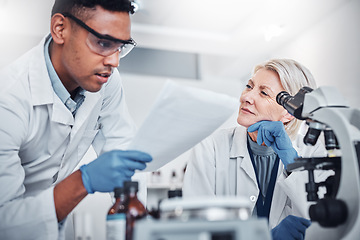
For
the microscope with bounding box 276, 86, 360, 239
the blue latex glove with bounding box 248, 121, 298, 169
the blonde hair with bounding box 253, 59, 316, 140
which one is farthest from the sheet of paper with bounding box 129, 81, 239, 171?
the blonde hair with bounding box 253, 59, 316, 140

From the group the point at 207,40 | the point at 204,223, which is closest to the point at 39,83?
the point at 204,223

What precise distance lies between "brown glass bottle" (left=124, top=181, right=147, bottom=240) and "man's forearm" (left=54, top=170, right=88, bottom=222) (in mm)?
237

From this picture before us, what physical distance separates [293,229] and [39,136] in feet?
3.33

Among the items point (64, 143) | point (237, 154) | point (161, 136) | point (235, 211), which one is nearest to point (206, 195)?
point (237, 154)

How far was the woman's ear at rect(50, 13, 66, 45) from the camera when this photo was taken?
4.43 ft

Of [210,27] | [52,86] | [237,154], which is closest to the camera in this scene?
[52,86]

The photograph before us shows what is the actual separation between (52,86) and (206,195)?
2.86ft

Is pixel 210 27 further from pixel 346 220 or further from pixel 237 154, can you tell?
pixel 346 220

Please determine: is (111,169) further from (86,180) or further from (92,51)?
(92,51)

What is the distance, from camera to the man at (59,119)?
988 millimetres

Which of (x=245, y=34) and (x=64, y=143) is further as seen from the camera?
(x=245, y=34)

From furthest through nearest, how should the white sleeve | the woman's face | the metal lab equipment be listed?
the woman's face
the white sleeve
the metal lab equipment

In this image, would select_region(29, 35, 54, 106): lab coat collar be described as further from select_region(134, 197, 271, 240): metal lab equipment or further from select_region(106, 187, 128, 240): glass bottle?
select_region(134, 197, 271, 240): metal lab equipment

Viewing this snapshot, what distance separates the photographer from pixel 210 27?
458 cm
